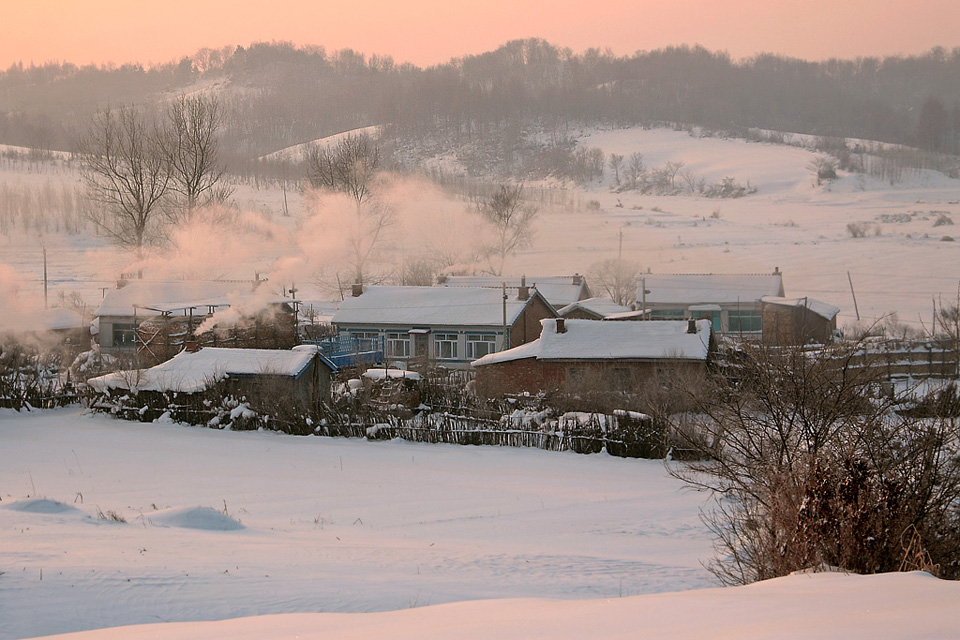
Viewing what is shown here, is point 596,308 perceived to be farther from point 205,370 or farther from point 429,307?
point 205,370

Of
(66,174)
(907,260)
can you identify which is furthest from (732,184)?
(66,174)

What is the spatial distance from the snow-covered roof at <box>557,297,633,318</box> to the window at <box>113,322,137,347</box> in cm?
2417

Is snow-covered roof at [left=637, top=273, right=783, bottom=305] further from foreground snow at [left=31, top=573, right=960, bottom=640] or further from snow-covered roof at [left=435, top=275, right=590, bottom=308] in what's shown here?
foreground snow at [left=31, top=573, right=960, bottom=640]

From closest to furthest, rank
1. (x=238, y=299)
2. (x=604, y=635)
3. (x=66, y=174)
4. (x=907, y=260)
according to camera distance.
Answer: (x=604, y=635), (x=238, y=299), (x=907, y=260), (x=66, y=174)

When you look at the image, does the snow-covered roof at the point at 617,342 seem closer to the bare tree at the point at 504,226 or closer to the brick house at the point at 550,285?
the brick house at the point at 550,285

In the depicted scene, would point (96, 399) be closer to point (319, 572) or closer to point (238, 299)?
point (238, 299)

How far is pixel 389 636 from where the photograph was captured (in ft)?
21.5

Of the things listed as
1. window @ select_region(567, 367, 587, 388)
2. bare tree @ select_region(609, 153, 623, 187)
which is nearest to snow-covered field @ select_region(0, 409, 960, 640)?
window @ select_region(567, 367, 587, 388)

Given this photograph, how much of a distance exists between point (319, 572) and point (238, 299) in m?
30.7

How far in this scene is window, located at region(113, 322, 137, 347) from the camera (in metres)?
45.7

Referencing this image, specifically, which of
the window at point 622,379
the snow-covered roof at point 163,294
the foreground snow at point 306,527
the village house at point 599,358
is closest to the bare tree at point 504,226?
the snow-covered roof at point 163,294

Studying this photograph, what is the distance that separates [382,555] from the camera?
448 inches

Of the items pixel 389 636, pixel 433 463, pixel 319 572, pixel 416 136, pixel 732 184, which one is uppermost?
pixel 416 136

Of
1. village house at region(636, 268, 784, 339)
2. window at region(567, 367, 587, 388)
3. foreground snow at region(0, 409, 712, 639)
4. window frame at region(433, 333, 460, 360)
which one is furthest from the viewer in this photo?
village house at region(636, 268, 784, 339)
